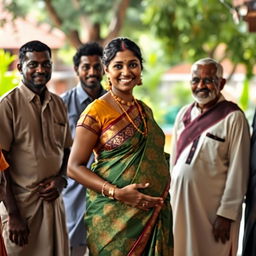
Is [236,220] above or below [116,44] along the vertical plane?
below

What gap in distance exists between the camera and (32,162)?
420 cm

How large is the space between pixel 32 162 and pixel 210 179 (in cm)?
162

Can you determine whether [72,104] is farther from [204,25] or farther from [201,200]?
[204,25]

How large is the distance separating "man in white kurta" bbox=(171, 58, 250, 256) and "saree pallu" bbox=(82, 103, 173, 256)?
132 cm

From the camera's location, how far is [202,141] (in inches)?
206

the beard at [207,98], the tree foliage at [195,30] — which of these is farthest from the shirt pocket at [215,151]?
the tree foliage at [195,30]

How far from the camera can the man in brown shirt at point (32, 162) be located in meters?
4.13

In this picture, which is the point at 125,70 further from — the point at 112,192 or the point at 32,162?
the point at 32,162

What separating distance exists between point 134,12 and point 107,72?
1215 cm

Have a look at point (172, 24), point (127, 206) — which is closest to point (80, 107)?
point (127, 206)

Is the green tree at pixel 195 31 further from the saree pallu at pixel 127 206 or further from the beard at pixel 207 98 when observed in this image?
the saree pallu at pixel 127 206

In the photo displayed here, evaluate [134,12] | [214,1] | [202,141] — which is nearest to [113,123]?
[202,141]

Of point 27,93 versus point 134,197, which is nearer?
point 134,197

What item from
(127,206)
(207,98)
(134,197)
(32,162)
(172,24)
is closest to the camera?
(134,197)
